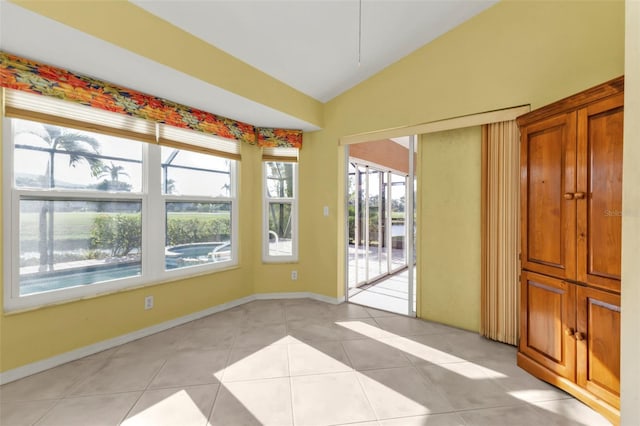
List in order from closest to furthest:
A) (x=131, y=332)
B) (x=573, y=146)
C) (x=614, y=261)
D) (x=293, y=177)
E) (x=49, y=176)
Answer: (x=614, y=261), (x=573, y=146), (x=49, y=176), (x=131, y=332), (x=293, y=177)

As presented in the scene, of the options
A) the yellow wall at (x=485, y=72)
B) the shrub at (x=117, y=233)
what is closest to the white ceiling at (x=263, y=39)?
the yellow wall at (x=485, y=72)

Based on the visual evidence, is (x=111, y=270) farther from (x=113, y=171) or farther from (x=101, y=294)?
(x=113, y=171)

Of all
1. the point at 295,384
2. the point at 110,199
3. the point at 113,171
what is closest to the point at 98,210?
the point at 110,199

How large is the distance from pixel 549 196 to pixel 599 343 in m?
0.98

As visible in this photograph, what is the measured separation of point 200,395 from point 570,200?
284cm

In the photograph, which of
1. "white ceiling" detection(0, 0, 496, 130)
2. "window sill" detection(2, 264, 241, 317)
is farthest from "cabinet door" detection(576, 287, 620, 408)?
"window sill" detection(2, 264, 241, 317)

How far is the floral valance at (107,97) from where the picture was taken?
199cm

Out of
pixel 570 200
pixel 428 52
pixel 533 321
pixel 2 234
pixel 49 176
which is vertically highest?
pixel 428 52

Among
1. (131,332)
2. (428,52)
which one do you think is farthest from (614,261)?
(131,332)

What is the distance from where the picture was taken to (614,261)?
1575 millimetres

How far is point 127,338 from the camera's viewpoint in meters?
2.60

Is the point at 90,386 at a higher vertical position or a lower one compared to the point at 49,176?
lower

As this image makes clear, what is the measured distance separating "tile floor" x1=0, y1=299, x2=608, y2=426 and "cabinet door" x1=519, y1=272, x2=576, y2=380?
19 centimetres

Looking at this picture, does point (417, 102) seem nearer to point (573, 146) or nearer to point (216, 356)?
point (573, 146)
